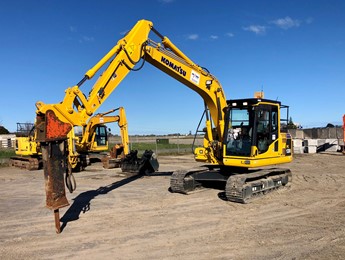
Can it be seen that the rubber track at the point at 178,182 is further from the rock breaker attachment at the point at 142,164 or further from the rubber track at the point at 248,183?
the rock breaker attachment at the point at 142,164

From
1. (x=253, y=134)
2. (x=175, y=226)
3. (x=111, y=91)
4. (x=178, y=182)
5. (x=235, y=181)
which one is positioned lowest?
(x=175, y=226)

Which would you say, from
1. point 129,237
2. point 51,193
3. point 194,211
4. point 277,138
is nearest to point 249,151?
point 277,138

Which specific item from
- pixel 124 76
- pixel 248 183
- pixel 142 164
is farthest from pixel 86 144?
pixel 248 183

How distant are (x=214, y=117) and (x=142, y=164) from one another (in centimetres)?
647

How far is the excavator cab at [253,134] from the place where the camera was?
1045 cm

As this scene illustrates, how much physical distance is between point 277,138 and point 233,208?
300 centimetres

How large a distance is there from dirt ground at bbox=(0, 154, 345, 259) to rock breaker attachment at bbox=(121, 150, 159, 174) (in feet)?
15.7

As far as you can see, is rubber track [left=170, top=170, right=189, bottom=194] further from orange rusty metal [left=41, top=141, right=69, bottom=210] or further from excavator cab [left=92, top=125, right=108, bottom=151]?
excavator cab [left=92, top=125, right=108, bottom=151]

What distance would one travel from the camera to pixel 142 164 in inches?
678

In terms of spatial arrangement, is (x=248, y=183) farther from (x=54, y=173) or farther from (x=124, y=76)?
(x=54, y=173)

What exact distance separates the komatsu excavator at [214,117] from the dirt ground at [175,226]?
546 mm

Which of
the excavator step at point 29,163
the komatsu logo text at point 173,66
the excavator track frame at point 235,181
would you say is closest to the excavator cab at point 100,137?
the excavator step at point 29,163

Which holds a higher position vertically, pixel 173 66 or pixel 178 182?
pixel 173 66

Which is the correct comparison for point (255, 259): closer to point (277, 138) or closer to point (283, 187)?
point (277, 138)
